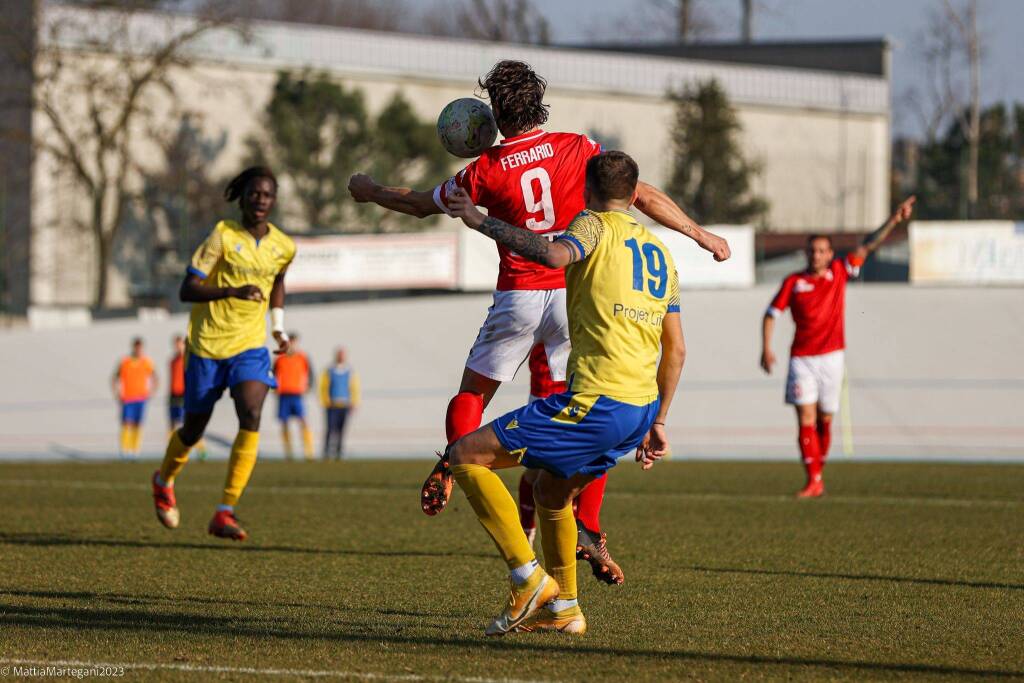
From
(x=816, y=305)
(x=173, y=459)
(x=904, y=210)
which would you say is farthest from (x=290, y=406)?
(x=904, y=210)

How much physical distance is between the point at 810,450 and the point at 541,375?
21.7ft

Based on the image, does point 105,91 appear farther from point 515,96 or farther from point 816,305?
point 515,96

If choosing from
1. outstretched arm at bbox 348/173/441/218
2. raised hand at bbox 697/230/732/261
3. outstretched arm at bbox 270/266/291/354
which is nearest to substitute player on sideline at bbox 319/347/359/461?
outstretched arm at bbox 270/266/291/354

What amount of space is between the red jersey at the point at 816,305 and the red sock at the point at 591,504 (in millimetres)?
6243

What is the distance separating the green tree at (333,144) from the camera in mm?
42531

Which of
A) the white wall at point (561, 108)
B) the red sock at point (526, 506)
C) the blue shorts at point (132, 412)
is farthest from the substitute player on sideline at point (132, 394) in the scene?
the white wall at point (561, 108)

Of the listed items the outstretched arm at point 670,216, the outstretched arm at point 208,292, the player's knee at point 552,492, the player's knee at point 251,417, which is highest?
the outstretched arm at point 670,216

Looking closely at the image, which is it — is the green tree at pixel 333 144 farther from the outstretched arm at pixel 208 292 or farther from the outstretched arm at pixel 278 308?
the outstretched arm at pixel 208 292

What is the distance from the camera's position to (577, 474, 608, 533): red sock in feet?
23.0

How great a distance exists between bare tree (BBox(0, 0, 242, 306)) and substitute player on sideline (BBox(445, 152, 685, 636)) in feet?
114

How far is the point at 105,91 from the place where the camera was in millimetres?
40469

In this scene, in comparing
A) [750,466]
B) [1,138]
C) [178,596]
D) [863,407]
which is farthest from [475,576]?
[1,138]

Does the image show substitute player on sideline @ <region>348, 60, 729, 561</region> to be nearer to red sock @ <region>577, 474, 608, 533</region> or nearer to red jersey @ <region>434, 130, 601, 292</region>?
red jersey @ <region>434, 130, 601, 292</region>

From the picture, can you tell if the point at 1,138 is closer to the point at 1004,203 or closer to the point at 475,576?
the point at 1004,203
